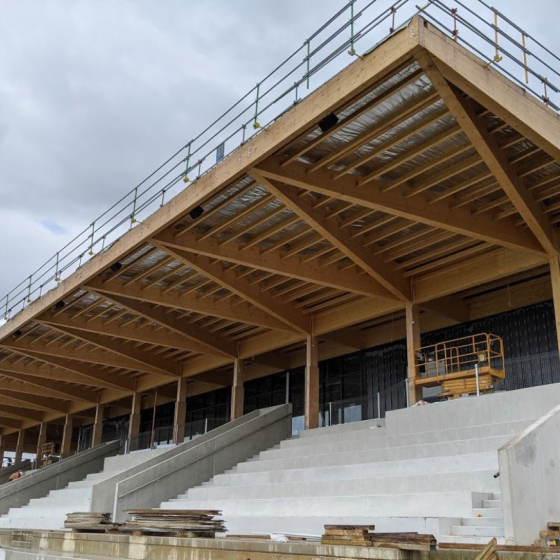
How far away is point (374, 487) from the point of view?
1280cm

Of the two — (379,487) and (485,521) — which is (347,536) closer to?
(485,521)

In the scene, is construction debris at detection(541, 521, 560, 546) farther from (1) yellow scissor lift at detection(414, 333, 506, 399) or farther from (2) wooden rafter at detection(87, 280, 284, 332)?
(2) wooden rafter at detection(87, 280, 284, 332)

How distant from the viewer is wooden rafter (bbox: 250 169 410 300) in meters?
14.8

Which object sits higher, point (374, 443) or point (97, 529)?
point (374, 443)

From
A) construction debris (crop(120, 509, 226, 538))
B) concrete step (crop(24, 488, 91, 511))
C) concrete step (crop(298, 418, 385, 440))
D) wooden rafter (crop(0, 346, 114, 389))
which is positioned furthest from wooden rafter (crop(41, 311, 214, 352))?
construction debris (crop(120, 509, 226, 538))

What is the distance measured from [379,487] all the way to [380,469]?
4.23ft

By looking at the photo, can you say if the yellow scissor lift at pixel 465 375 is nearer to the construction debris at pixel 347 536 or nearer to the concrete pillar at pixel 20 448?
the construction debris at pixel 347 536

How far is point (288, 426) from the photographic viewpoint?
23.3 metres

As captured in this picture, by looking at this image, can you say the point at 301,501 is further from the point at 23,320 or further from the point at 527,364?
the point at 23,320

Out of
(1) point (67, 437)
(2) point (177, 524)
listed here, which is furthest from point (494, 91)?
(1) point (67, 437)

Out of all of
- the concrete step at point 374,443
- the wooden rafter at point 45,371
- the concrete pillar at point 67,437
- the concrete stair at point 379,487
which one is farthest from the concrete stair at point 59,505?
the concrete pillar at point 67,437

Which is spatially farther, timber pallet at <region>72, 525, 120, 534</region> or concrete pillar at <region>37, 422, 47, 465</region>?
concrete pillar at <region>37, 422, 47, 465</region>

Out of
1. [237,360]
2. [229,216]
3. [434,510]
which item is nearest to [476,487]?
[434,510]

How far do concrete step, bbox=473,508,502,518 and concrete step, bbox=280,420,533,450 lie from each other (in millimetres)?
3302
